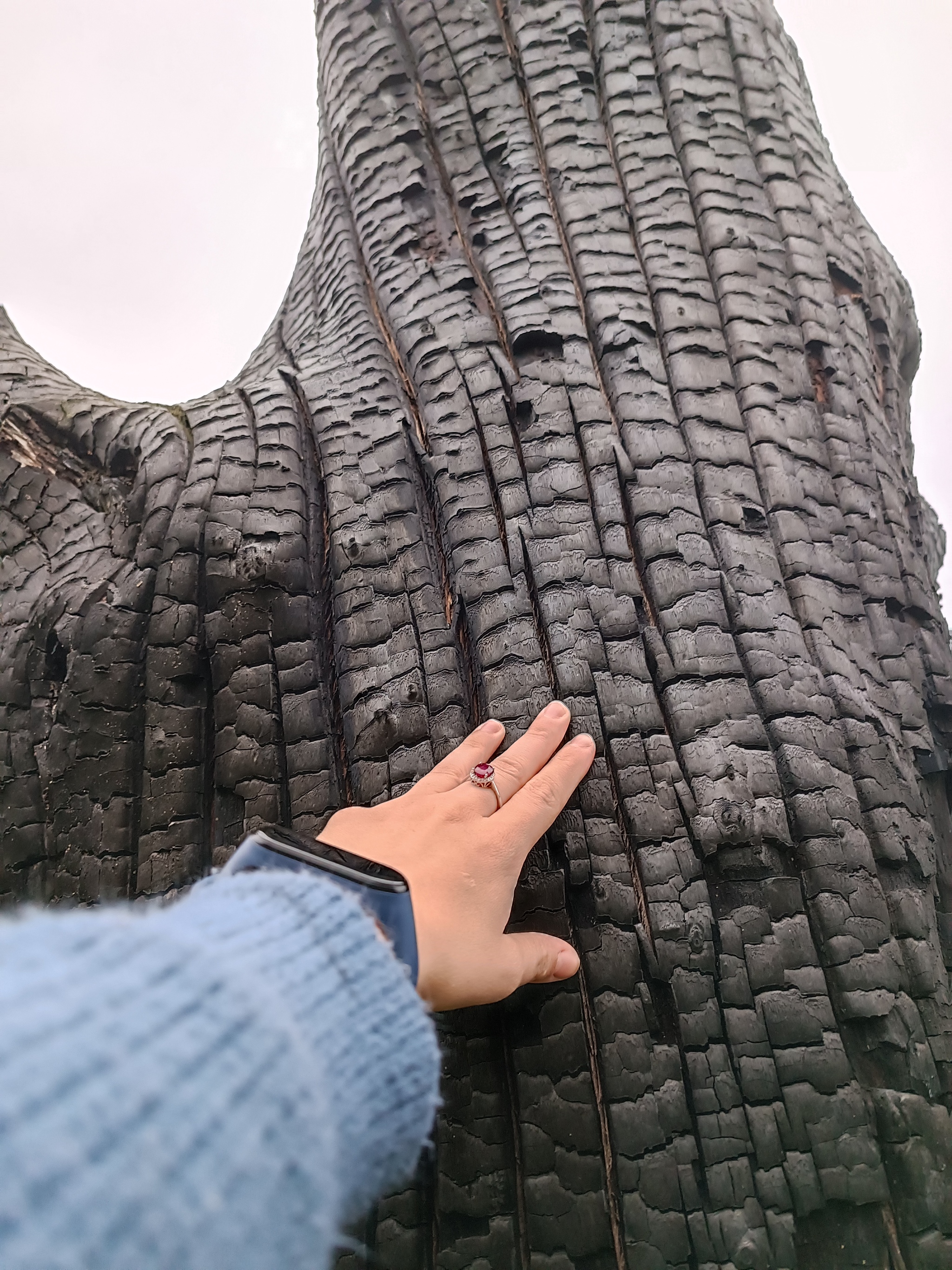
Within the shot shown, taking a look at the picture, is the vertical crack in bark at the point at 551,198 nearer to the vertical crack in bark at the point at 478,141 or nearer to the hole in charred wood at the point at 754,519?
the vertical crack in bark at the point at 478,141

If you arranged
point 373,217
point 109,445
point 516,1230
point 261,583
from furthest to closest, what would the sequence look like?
1. point 373,217
2. point 109,445
3. point 261,583
4. point 516,1230

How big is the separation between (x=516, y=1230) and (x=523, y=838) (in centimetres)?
33

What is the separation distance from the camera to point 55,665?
0.99 meters

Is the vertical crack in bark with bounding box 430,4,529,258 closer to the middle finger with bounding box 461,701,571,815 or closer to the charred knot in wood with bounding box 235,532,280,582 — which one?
the charred knot in wood with bounding box 235,532,280,582

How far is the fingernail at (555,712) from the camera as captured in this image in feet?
2.65

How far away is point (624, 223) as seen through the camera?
108 centimetres

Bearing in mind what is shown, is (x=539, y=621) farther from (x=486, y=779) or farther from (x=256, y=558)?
(x=256, y=558)

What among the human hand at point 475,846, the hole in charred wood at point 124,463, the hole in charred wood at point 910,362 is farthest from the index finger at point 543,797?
the hole in charred wood at point 910,362

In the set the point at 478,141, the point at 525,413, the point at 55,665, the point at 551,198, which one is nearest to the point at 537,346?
the point at 525,413

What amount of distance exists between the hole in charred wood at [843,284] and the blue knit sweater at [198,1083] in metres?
1.10

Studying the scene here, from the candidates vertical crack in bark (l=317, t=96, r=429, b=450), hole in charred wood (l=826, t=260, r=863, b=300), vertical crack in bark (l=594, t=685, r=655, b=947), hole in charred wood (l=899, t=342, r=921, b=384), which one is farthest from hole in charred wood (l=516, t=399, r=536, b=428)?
hole in charred wood (l=899, t=342, r=921, b=384)

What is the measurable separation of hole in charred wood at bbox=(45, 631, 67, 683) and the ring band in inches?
21.8

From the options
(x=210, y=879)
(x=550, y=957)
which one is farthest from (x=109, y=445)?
(x=550, y=957)

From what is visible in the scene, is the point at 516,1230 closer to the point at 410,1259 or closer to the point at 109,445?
the point at 410,1259
